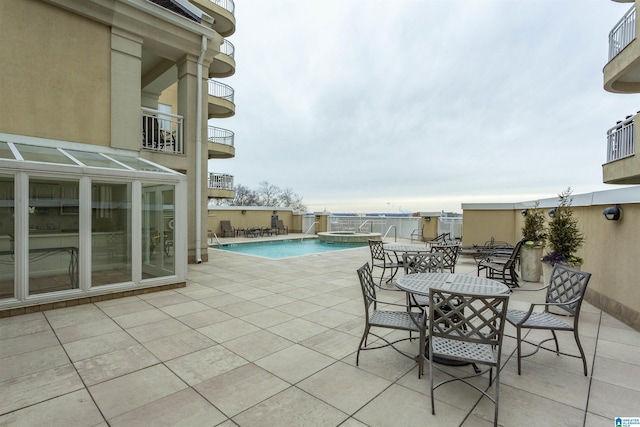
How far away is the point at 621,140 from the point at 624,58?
2257mm

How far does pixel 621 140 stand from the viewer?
8.95 m

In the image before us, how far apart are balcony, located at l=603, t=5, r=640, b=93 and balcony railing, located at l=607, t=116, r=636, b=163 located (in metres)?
1.34

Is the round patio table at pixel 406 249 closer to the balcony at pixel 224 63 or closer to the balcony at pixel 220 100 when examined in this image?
the balcony at pixel 224 63

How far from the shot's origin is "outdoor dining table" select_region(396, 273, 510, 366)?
9.29 ft

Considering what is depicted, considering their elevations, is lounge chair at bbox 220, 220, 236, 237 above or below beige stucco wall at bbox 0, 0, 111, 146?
below

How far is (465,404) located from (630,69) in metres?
11.0

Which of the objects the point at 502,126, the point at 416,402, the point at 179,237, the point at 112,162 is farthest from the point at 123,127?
the point at 502,126

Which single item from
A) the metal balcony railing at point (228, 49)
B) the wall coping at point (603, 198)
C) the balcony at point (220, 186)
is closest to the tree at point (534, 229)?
the wall coping at point (603, 198)

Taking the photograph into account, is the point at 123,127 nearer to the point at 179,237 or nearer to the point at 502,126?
the point at 179,237

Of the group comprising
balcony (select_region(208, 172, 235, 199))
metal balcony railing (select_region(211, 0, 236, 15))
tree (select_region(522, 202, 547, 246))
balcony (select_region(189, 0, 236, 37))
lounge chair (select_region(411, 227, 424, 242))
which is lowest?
lounge chair (select_region(411, 227, 424, 242))

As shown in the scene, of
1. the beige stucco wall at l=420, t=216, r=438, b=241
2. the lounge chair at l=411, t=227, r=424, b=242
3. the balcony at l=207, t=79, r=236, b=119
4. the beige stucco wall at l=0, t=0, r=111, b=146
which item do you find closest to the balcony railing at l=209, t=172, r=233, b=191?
the balcony at l=207, t=79, r=236, b=119

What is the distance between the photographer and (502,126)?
15.2m

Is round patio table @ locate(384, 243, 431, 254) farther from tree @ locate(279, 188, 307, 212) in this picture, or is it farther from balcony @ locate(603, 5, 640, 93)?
tree @ locate(279, 188, 307, 212)

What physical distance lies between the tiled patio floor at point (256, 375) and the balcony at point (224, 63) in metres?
10.3
